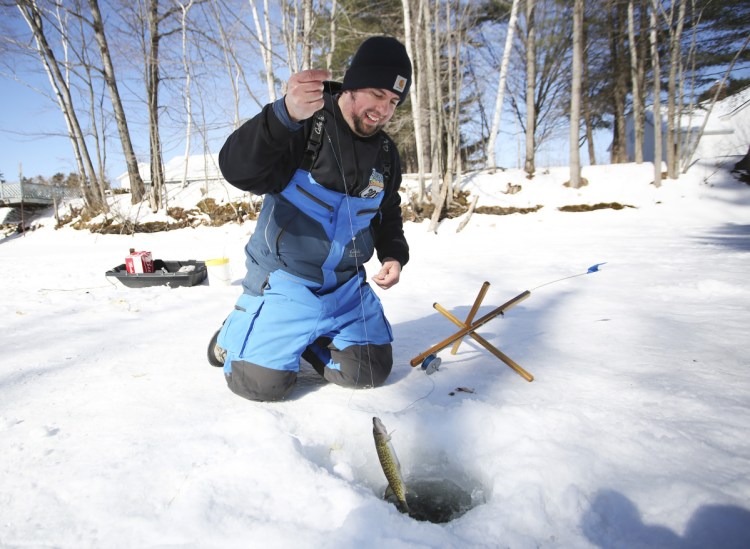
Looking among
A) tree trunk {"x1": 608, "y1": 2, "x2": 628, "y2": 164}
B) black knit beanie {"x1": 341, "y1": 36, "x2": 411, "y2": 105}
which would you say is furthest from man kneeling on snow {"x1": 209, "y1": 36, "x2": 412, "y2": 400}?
tree trunk {"x1": 608, "y1": 2, "x2": 628, "y2": 164}

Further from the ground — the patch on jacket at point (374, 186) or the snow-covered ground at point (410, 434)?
the patch on jacket at point (374, 186)

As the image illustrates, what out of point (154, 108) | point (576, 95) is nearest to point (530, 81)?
point (576, 95)

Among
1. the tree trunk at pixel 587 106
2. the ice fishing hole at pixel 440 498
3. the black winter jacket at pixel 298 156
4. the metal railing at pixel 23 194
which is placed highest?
the tree trunk at pixel 587 106

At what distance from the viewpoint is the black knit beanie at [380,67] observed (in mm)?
1879

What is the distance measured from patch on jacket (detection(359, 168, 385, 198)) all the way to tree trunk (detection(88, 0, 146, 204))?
15959 mm

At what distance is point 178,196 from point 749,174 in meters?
18.4

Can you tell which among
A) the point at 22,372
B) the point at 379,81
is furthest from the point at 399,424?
the point at 22,372

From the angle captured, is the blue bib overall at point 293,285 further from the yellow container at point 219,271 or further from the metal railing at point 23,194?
the metal railing at point 23,194

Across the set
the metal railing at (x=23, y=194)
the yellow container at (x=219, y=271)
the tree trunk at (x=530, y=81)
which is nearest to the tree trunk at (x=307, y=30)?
the yellow container at (x=219, y=271)

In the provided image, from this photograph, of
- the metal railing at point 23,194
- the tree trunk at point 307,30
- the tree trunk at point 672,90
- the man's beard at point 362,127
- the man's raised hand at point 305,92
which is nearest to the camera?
the man's raised hand at point 305,92

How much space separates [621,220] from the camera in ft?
29.3

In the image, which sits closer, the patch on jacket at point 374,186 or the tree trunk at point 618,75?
the patch on jacket at point 374,186

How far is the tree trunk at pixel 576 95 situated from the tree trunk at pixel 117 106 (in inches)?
591

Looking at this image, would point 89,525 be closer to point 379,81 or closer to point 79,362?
point 79,362
